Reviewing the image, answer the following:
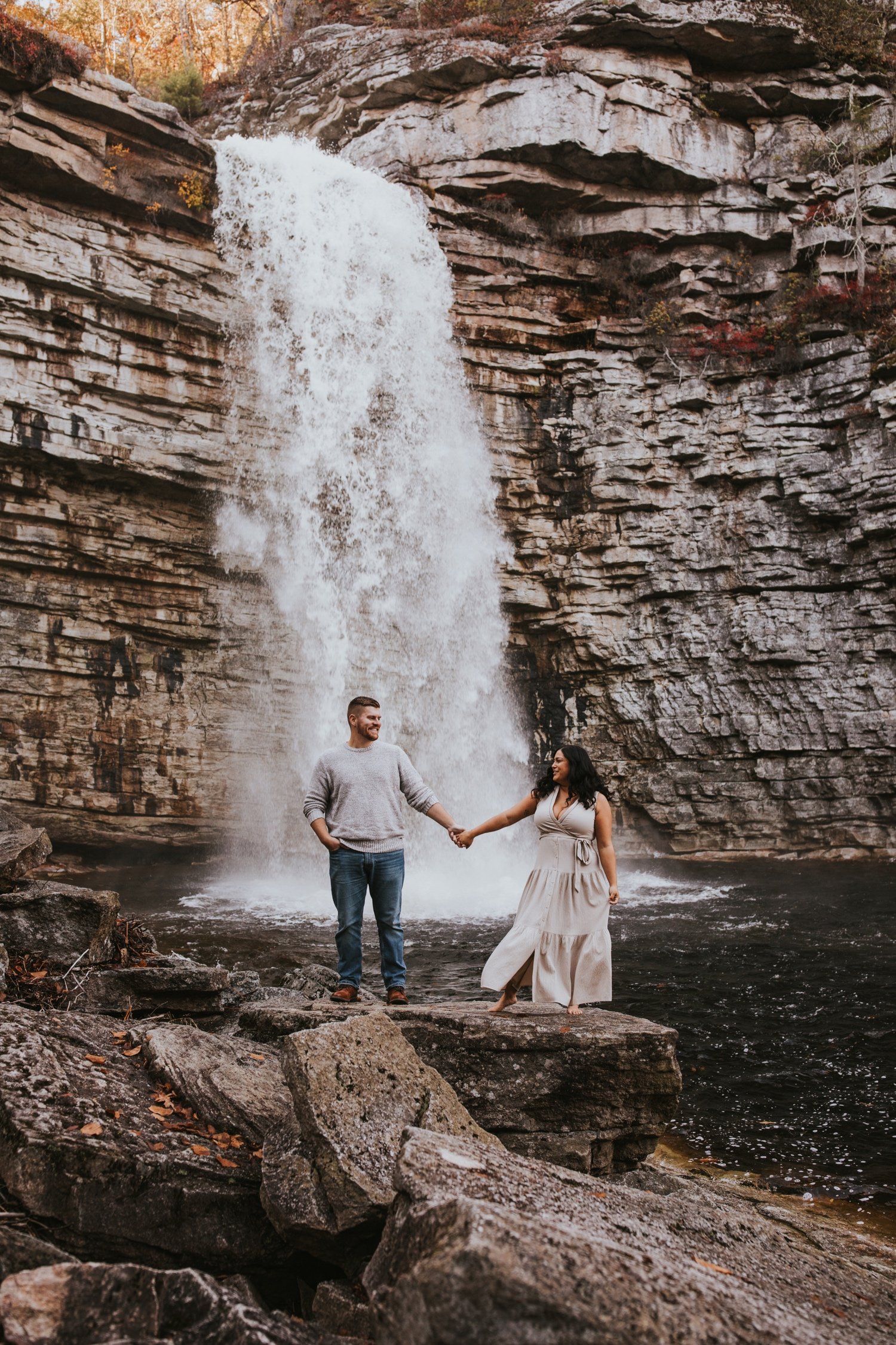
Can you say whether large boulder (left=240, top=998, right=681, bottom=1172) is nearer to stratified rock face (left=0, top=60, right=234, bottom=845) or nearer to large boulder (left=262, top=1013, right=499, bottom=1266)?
large boulder (left=262, top=1013, right=499, bottom=1266)

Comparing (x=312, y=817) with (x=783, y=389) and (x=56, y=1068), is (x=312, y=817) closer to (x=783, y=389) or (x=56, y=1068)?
(x=56, y=1068)

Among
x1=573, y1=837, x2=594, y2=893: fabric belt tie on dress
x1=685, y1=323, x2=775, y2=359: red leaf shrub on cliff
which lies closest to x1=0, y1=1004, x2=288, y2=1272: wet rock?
x1=573, y1=837, x2=594, y2=893: fabric belt tie on dress

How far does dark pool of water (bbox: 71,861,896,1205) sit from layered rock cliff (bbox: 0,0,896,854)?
8.77 feet

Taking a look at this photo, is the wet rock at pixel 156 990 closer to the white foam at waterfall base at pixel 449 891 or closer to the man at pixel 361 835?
the man at pixel 361 835

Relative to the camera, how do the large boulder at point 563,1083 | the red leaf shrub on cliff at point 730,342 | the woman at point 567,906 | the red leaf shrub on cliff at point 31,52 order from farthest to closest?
the red leaf shrub on cliff at point 730,342 → the red leaf shrub on cliff at point 31,52 → the woman at point 567,906 → the large boulder at point 563,1083

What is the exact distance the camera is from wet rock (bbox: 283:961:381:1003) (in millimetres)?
7418

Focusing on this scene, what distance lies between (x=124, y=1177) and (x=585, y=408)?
19350mm

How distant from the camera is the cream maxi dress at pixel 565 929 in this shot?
5.49 metres

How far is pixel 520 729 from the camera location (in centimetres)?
2094

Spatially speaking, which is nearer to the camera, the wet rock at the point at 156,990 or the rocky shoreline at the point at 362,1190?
the rocky shoreline at the point at 362,1190

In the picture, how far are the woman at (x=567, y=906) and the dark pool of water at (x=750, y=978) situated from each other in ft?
4.86

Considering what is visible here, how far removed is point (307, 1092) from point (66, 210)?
1837cm

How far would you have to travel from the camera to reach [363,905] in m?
5.99

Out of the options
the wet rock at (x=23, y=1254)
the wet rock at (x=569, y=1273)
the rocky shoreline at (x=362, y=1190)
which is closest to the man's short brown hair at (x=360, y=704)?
the rocky shoreline at (x=362, y=1190)
